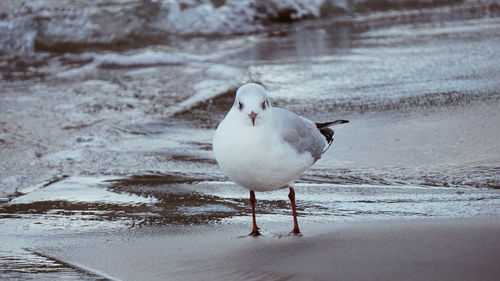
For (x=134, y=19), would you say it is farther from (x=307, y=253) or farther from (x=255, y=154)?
(x=307, y=253)

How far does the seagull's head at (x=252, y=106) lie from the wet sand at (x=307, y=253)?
0.57m

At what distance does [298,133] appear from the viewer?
12.1ft

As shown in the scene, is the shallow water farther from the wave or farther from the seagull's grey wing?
the wave

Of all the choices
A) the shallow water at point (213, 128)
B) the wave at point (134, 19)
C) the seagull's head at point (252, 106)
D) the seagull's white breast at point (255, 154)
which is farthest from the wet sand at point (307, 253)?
the wave at point (134, 19)

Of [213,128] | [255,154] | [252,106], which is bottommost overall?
[213,128]

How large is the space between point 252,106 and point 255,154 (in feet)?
0.69

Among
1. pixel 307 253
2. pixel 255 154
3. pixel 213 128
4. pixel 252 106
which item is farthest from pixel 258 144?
pixel 213 128

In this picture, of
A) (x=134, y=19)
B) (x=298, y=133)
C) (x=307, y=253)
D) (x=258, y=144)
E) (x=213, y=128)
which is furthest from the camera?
(x=134, y=19)

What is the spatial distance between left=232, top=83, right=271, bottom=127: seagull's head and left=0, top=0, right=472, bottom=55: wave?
787 cm

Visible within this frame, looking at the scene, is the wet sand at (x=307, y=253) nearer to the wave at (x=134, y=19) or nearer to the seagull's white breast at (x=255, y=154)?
the seagull's white breast at (x=255, y=154)

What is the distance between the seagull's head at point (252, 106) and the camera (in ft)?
10.9

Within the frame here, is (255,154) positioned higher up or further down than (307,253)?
higher up

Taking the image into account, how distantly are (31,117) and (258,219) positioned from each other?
3.42 meters

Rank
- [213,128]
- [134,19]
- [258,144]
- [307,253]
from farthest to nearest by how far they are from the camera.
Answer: [134,19] → [213,128] → [258,144] → [307,253]
